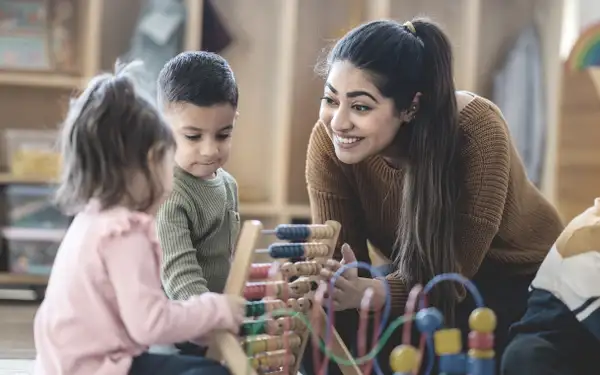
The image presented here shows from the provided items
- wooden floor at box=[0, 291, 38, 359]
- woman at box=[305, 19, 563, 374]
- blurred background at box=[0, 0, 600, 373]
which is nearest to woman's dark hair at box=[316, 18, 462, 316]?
woman at box=[305, 19, 563, 374]

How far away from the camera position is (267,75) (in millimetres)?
2969

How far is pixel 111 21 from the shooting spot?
286 cm

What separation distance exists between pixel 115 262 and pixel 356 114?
56 centimetres

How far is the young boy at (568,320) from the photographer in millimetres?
1337

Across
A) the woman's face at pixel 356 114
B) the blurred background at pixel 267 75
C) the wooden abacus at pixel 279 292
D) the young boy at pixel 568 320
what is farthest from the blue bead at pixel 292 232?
the blurred background at pixel 267 75

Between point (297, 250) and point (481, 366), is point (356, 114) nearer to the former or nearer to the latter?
point (297, 250)

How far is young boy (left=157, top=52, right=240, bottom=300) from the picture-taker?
1.33 meters

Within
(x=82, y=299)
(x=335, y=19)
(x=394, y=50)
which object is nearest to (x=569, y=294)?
(x=394, y=50)

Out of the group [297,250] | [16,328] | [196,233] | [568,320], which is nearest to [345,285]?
[297,250]

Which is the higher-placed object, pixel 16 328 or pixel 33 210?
pixel 33 210

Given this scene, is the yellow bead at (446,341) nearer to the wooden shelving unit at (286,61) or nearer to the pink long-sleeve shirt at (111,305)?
the pink long-sleeve shirt at (111,305)

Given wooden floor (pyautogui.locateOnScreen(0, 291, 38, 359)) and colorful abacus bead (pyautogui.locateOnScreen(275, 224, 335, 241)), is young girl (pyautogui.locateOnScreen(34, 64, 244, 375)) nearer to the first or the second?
colorful abacus bead (pyautogui.locateOnScreen(275, 224, 335, 241))

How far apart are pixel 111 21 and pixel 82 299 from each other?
77.2 inches

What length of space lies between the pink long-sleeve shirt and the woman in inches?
14.4
